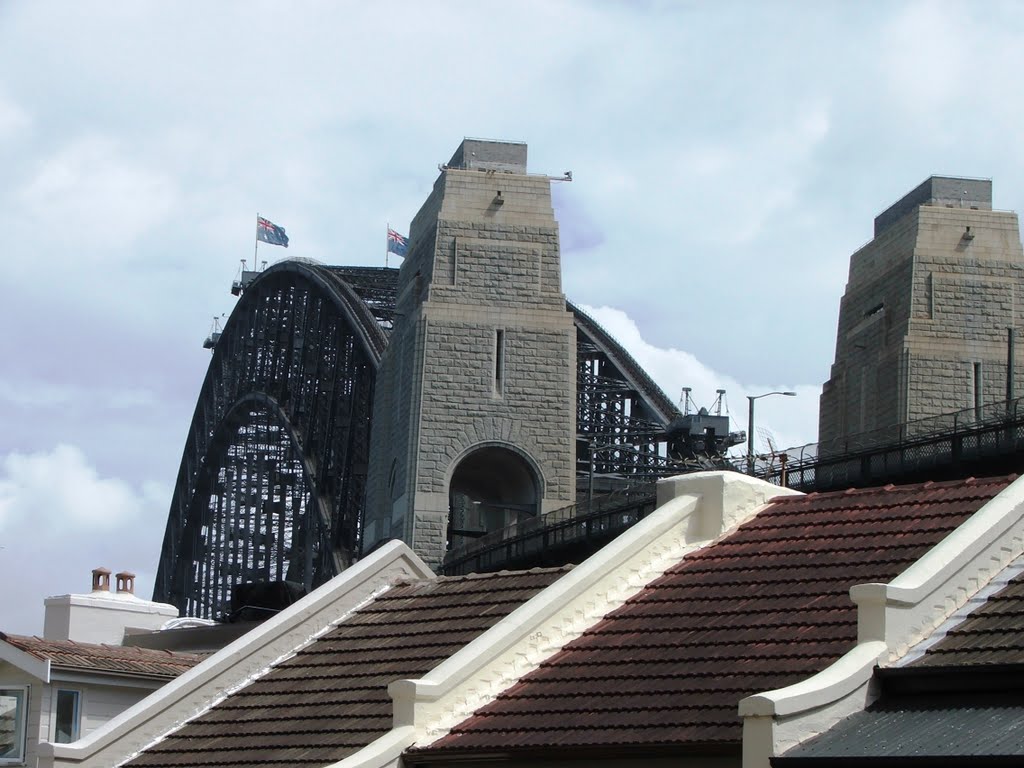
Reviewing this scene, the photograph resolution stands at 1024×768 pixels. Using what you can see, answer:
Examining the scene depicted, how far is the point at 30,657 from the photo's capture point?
25.6 metres

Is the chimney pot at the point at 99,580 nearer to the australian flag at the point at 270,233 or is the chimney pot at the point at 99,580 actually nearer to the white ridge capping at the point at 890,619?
the white ridge capping at the point at 890,619

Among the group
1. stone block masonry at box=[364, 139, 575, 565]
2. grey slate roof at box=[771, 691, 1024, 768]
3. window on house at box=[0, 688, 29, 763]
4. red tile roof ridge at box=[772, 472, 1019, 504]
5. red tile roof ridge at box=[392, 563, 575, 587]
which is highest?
stone block masonry at box=[364, 139, 575, 565]

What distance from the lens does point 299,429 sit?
371 feet

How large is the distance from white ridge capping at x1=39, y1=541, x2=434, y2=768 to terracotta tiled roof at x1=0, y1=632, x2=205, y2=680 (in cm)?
187

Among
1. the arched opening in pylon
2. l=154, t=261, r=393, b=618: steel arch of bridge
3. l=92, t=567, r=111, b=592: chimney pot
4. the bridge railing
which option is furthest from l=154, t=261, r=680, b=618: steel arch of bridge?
l=92, t=567, r=111, b=592: chimney pot

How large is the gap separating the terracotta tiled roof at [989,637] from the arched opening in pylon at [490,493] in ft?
181

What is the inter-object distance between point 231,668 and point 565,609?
547 centimetres

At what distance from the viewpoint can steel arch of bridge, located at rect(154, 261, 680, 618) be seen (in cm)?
10412

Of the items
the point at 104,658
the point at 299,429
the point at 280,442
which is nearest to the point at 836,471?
the point at 104,658

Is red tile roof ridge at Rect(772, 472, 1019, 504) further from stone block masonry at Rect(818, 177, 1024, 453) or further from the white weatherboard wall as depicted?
stone block masonry at Rect(818, 177, 1024, 453)

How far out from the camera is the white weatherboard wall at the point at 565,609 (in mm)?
19766

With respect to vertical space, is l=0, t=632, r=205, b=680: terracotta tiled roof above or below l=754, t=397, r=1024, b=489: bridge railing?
below

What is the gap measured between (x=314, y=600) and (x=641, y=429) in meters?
85.7

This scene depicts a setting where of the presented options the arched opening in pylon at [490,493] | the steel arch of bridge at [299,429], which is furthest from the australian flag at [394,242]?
the arched opening in pylon at [490,493]
